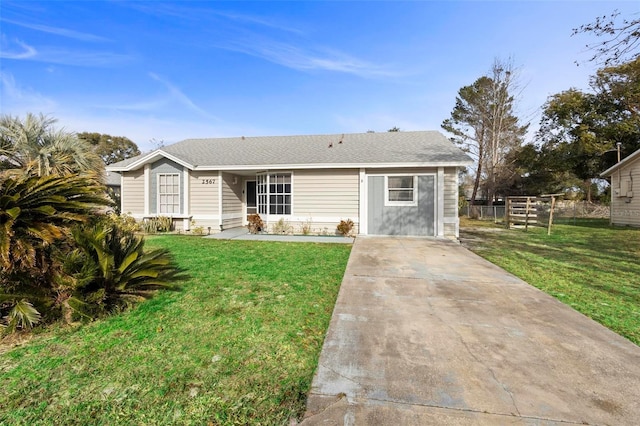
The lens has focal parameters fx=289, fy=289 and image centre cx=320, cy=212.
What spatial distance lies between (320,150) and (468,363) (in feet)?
36.0

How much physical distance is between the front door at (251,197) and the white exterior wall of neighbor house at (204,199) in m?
1.90

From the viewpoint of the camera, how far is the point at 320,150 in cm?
1266

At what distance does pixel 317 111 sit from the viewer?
1994 centimetres

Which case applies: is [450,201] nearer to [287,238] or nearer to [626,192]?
[287,238]

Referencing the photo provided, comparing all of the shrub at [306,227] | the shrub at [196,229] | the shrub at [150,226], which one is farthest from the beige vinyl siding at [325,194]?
the shrub at [150,226]

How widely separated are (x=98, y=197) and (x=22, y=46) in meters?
11.9

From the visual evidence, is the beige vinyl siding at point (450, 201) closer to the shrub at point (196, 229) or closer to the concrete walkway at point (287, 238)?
the concrete walkway at point (287, 238)

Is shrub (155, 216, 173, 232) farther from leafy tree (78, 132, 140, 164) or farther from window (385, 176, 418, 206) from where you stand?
leafy tree (78, 132, 140, 164)

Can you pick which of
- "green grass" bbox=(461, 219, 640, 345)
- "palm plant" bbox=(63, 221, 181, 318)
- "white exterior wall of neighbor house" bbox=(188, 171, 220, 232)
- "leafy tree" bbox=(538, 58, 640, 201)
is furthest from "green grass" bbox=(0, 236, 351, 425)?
"leafy tree" bbox=(538, 58, 640, 201)

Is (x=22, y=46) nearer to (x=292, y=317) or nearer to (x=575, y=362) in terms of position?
(x=292, y=317)

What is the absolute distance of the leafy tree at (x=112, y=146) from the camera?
40.1 meters

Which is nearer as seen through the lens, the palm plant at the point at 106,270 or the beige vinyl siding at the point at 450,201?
the palm plant at the point at 106,270

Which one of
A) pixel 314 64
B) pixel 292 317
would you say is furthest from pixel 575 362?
pixel 314 64

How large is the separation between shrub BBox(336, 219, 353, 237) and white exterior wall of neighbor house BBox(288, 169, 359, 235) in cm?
23
